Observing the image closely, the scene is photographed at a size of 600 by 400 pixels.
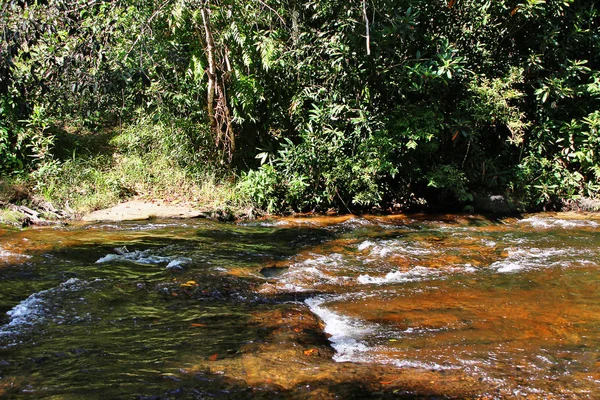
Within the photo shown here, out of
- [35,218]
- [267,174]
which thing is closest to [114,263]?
[35,218]

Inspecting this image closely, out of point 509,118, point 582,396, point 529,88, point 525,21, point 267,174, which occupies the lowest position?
point 582,396

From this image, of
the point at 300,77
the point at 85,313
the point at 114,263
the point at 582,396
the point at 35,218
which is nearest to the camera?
the point at 582,396

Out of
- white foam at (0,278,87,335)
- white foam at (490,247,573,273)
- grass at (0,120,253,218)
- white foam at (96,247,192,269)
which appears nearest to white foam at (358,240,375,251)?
white foam at (490,247,573,273)

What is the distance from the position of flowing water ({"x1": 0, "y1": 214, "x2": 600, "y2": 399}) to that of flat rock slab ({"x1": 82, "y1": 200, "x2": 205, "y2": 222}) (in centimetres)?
89

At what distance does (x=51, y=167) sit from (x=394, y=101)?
581 cm

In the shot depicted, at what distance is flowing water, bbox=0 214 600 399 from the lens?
10.1 feet

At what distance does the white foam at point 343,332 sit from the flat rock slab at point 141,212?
4.23 m

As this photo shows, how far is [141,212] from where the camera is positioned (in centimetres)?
825

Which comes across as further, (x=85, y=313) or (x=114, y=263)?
(x=114, y=263)

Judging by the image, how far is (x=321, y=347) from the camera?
140 inches

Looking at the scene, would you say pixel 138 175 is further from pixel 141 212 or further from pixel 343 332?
pixel 343 332

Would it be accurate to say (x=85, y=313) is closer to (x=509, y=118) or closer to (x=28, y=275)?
(x=28, y=275)

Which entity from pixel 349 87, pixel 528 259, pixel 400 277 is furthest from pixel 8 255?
pixel 528 259

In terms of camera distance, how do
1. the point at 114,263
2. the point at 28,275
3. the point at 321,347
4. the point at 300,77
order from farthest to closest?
the point at 300,77, the point at 114,263, the point at 28,275, the point at 321,347
